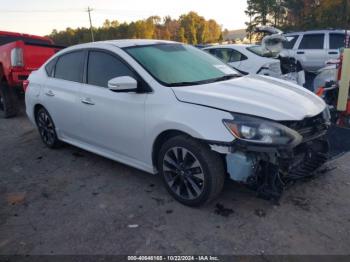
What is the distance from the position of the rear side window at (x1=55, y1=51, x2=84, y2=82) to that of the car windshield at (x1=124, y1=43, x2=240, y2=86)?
926 millimetres

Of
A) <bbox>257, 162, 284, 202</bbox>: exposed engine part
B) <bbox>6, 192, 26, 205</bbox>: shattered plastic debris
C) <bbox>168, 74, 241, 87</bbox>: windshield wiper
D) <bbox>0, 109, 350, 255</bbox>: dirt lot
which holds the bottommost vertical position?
<bbox>6, 192, 26, 205</bbox>: shattered plastic debris

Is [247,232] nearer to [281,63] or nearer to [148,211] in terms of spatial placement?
[148,211]

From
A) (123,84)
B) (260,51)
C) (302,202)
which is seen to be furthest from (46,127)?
(260,51)

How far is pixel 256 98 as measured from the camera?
3375 millimetres

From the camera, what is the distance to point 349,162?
15.1 feet

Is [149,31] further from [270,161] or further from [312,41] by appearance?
[270,161]

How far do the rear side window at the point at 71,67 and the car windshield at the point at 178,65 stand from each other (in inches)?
36.5

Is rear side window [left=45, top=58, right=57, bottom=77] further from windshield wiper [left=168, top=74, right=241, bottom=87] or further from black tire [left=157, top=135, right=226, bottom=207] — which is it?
black tire [left=157, top=135, right=226, bottom=207]

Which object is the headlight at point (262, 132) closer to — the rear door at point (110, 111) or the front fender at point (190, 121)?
the front fender at point (190, 121)

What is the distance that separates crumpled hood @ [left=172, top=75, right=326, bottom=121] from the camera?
3.18 metres

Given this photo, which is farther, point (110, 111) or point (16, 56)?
point (16, 56)

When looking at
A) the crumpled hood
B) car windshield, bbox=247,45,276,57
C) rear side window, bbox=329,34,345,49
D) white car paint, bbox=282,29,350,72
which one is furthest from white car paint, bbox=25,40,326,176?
rear side window, bbox=329,34,345,49

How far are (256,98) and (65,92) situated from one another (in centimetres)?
276

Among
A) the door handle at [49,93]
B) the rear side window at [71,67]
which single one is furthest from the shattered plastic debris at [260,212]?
the door handle at [49,93]
